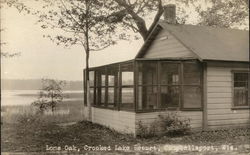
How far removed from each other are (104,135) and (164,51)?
5069 mm

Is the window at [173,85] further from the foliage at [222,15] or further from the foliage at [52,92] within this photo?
the foliage at [222,15]

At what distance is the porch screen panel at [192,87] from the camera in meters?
13.8

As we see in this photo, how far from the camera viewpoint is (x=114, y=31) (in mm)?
19938

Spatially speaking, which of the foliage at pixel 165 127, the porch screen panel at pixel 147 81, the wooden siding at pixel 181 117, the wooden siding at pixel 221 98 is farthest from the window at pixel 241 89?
the porch screen panel at pixel 147 81

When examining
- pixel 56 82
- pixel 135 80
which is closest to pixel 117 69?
pixel 135 80

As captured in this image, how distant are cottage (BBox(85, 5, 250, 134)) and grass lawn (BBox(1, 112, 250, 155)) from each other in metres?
0.68

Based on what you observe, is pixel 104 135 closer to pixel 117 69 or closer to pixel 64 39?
pixel 117 69

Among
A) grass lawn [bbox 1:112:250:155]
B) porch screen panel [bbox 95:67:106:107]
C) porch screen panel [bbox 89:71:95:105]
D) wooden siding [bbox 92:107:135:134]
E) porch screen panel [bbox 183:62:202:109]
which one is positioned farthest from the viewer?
porch screen panel [bbox 89:71:95:105]

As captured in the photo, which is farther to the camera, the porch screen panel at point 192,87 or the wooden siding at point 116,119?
the porch screen panel at point 192,87

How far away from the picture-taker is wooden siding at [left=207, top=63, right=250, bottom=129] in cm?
1380

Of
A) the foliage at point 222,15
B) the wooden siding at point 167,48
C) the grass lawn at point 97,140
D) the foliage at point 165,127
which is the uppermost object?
the foliage at point 222,15

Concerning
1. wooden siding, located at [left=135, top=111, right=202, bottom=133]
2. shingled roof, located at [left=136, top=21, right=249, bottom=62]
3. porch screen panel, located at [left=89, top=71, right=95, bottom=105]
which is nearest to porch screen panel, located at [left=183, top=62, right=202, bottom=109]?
wooden siding, located at [left=135, top=111, right=202, bottom=133]

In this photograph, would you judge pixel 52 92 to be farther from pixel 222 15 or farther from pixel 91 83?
pixel 222 15

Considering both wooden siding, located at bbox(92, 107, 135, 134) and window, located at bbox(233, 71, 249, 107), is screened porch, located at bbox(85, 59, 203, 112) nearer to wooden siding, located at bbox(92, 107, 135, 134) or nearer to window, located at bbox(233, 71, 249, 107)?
wooden siding, located at bbox(92, 107, 135, 134)
